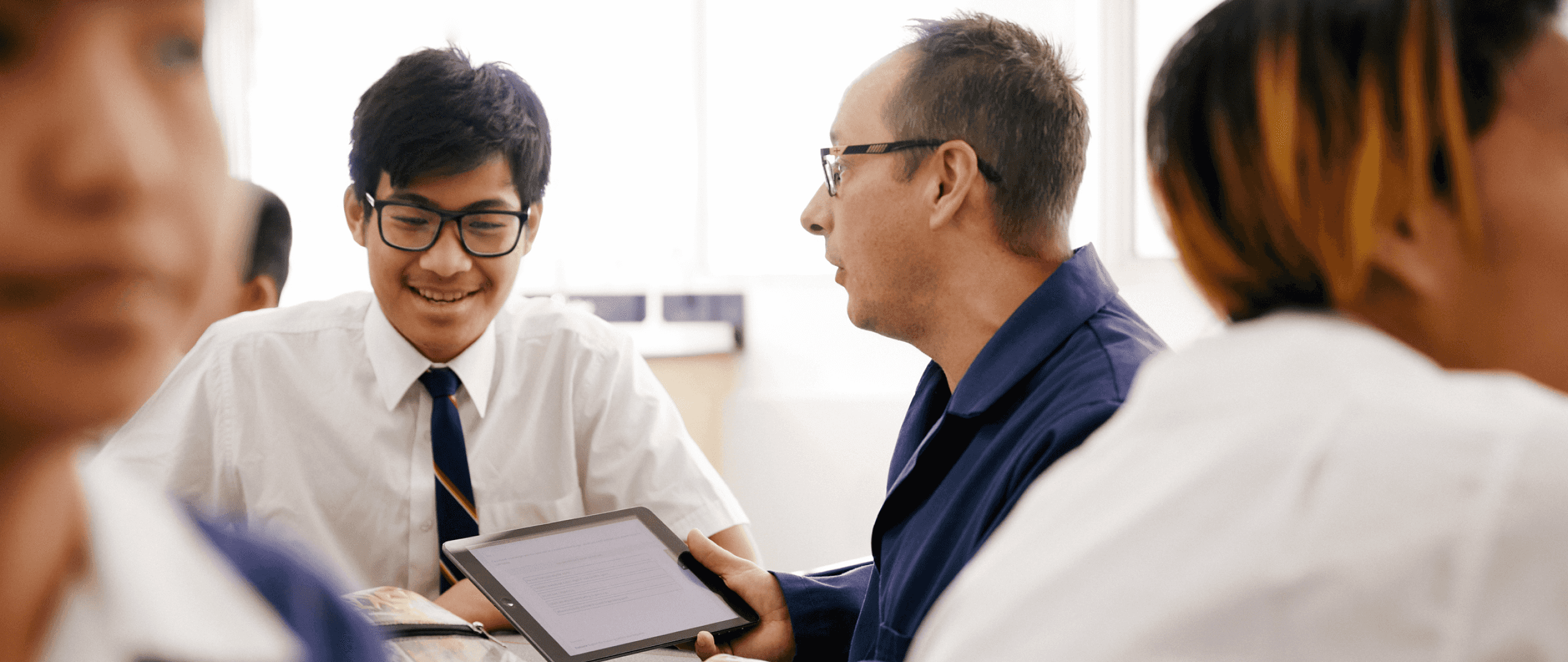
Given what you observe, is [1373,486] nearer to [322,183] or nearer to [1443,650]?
[1443,650]

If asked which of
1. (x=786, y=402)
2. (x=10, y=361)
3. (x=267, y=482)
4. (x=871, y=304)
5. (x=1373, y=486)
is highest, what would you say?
(x=10, y=361)

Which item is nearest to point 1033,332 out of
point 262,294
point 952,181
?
→ point 952,181

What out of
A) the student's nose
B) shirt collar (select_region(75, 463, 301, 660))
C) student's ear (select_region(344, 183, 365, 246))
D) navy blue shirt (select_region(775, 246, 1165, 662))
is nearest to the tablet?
navy blue shirt (select_region(775, 246, 1165, 662))

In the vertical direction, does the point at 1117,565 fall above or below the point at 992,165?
below

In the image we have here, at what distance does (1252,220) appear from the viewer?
0.55m

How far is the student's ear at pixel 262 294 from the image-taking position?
71.9 inches

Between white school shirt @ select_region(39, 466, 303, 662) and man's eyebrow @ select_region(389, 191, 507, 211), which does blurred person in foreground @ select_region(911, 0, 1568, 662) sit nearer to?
white school shirt @ select_region(39, 466, 303, 662)

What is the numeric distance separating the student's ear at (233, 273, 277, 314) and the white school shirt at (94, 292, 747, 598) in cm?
18

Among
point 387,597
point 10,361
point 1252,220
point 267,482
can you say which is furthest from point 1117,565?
point 267,482

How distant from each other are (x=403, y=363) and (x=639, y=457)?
39 centimetres

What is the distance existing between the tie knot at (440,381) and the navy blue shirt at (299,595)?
1.24 meters

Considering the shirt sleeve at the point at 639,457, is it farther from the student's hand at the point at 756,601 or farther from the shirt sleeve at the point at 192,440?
the shirt sleeve at the point at 192,440

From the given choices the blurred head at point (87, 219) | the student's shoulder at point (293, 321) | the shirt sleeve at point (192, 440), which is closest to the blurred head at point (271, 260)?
the student's shoulder at point (293, 321)

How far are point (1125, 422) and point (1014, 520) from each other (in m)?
0.09
